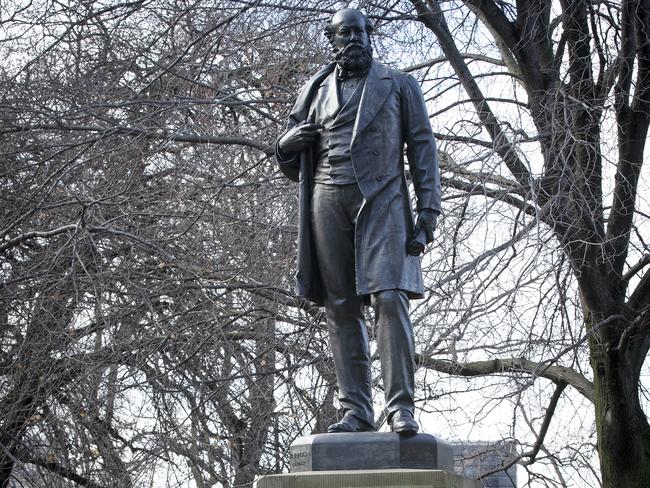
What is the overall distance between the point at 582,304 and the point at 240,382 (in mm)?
3918

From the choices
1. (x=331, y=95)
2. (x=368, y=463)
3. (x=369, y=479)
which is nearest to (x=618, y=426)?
(x=331, y=95)

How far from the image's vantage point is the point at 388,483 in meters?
5.91

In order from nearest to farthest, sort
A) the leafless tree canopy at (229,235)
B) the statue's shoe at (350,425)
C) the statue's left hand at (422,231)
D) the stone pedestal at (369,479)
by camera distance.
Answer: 1. the stone pedestal at (369,479)
2. the statue's shoe at (350,425)
3. the statue's left hand at (422,231)
4. the leafless tree canopy at (229,235)

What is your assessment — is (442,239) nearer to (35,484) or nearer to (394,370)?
(35,484)

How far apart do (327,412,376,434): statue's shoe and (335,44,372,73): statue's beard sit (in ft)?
5.57

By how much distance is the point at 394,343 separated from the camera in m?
6.45

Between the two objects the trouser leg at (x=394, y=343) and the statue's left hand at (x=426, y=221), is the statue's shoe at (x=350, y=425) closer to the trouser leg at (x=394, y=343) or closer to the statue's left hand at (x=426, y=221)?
the trouser leg at (x=394, y=343)

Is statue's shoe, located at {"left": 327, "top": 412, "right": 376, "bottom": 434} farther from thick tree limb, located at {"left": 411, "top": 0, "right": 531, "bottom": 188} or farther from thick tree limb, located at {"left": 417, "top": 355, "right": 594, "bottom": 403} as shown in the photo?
thick tree limb, located at {"left": 411, "top": 0, "right": 531, "bottom": 188}

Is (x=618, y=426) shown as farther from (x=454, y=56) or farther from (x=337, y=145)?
(x=337, y=145)

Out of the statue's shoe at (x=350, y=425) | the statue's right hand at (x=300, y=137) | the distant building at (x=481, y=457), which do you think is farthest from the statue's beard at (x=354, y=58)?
the distant building at (x=481, y=457)

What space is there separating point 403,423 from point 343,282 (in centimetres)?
82

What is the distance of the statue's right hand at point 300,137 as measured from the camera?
22.0 ft

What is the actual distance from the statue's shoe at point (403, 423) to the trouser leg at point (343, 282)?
1.10 ft

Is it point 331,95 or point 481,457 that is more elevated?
point 481,457
